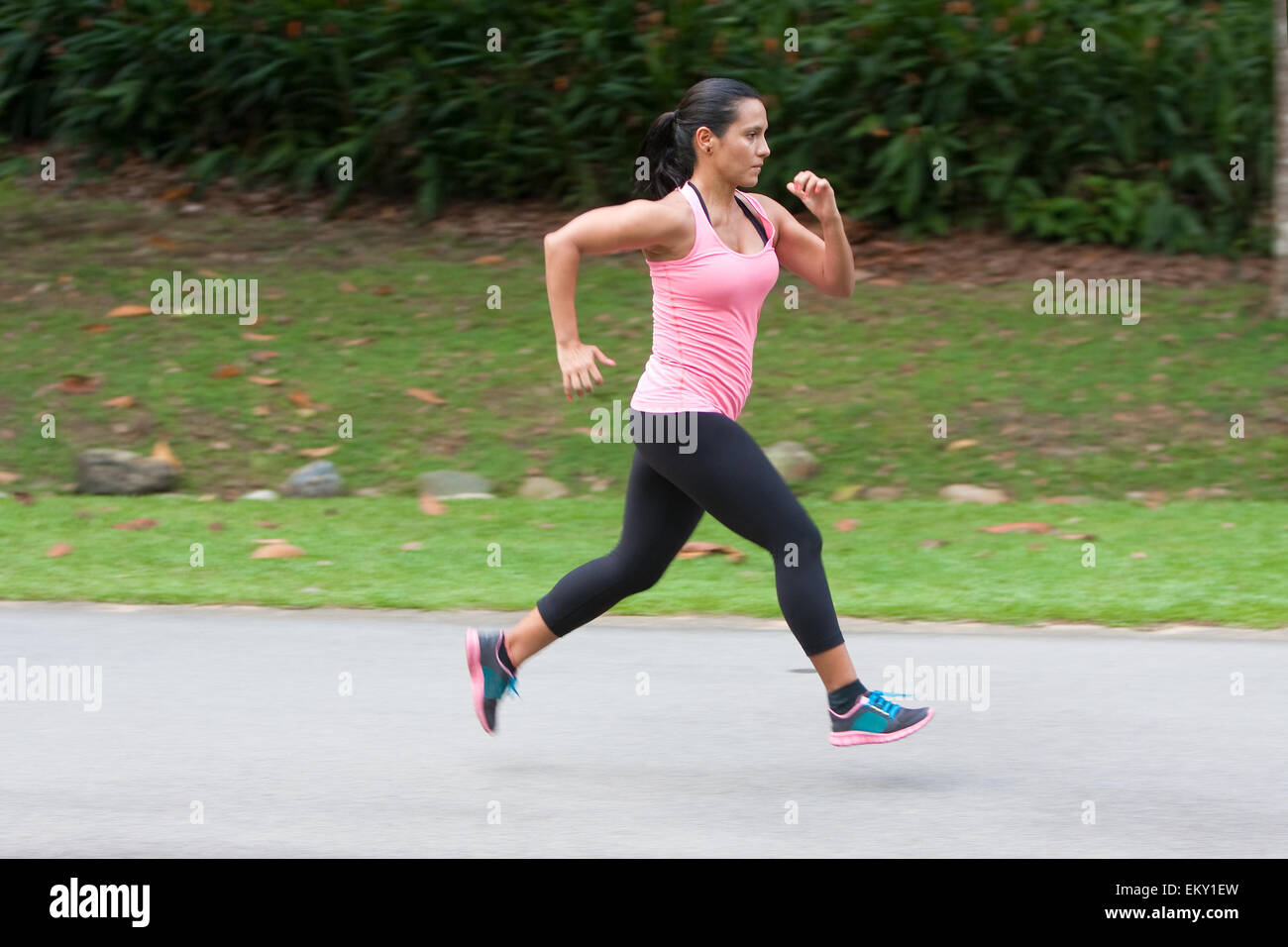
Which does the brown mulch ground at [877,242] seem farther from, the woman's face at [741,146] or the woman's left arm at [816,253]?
the woman's face at [741,146]

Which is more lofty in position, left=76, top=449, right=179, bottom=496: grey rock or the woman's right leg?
left=76, top=449, right=179, bottom=496: grey rock

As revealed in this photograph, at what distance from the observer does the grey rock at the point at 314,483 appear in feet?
34.2

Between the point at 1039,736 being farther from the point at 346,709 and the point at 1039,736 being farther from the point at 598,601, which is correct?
the point at 346,709

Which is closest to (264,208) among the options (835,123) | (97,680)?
(835,123)

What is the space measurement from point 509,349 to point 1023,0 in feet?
17.2

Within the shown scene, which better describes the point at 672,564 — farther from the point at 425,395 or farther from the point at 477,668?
the point at 425,395

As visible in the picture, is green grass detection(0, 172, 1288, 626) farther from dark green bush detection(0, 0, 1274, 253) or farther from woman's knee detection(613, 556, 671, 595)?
woman's knee detection(613, 556, 671, 595)

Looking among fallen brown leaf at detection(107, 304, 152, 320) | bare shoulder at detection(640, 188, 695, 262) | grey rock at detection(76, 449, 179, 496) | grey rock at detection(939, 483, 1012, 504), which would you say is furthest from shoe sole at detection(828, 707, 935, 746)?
fallen brown leaf at detection(107, 304, 152, 320)

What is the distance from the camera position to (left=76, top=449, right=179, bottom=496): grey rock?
10.4m

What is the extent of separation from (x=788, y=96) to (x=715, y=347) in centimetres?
973

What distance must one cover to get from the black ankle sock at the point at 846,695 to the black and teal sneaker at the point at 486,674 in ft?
3.41

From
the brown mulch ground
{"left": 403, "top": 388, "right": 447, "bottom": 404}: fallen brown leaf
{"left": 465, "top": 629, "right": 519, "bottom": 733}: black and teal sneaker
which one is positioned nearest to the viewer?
{"left": 465, "top": 629, "right": 519, "bottom": 733}: black and teal sneaker

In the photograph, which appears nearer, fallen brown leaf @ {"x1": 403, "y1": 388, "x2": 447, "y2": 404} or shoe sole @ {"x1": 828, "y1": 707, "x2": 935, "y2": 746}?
shoe sole @ {"x1": 828, "y1": 707, "x2": 935, "y2": 746}

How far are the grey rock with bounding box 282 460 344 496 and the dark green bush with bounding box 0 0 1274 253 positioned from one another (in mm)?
5124
